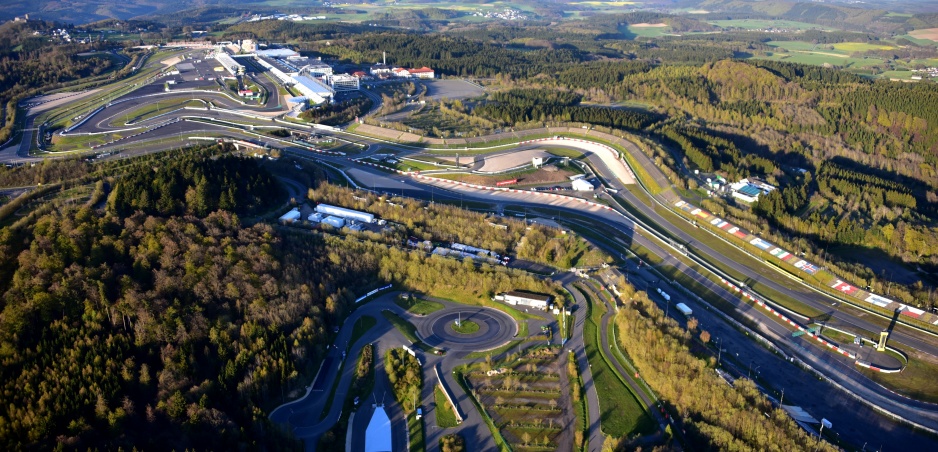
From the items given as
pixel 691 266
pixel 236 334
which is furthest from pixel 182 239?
pixel 691 266

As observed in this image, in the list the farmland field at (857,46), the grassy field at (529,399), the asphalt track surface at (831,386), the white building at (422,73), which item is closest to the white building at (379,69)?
the white building at (422,73)

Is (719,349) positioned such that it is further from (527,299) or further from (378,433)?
(378,433)

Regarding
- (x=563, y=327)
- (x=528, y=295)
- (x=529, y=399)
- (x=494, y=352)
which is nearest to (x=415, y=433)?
(x=529, y=399)

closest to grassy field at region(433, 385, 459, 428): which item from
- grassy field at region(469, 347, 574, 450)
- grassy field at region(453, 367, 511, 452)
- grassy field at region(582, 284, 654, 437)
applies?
grassy field at region(453, 367, 511, 452)

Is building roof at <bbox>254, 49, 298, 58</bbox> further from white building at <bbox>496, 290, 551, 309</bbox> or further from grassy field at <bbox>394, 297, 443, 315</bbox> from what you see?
white building at <bbox>496, 290, 551, 309</bbox>

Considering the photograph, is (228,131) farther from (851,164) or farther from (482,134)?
(851,164)

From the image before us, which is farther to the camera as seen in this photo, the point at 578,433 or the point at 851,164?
the point at 851,164
